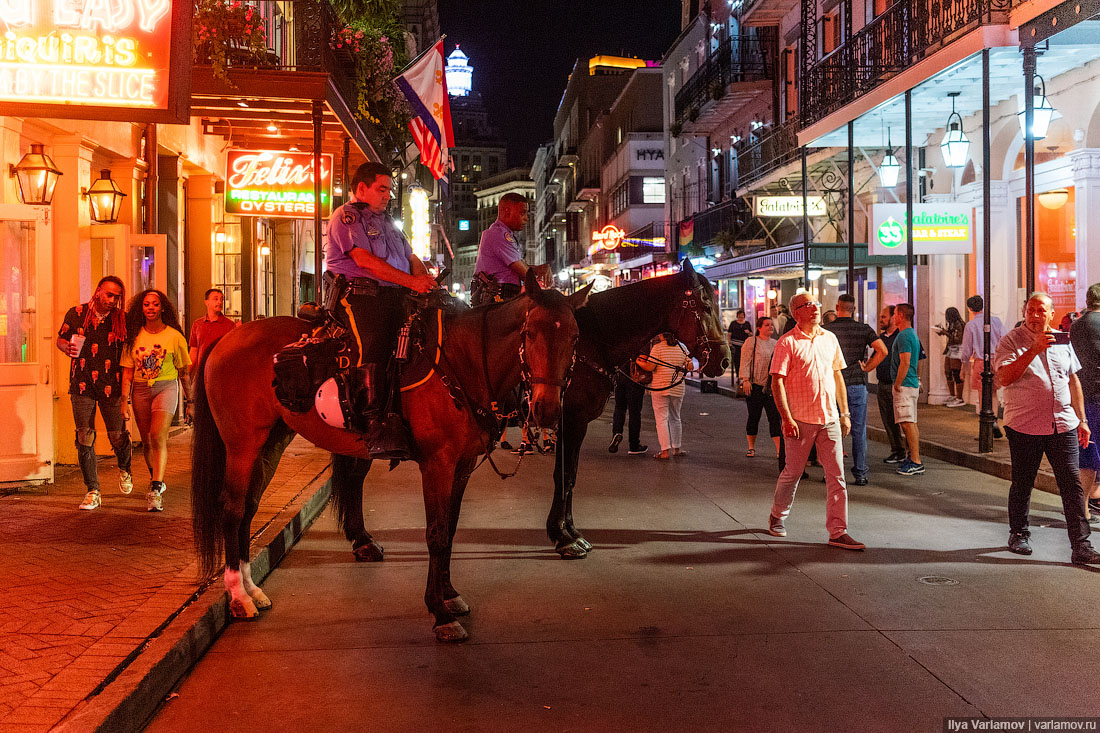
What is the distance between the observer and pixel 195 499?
6219mm

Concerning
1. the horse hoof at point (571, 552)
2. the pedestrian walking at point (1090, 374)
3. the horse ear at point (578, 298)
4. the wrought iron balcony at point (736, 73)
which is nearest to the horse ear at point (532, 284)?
the horse ear at point (578, 298)

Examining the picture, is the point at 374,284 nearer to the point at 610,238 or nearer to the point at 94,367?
the point at 94,367

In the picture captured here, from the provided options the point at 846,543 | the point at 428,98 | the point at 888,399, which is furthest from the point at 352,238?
the point at 428,98

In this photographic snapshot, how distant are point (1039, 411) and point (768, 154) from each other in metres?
20.7

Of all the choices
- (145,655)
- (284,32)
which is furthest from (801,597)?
(284,32)

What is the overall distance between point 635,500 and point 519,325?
189 inches

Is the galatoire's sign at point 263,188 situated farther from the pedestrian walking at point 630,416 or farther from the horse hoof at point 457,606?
the horse hoof at point 457,606

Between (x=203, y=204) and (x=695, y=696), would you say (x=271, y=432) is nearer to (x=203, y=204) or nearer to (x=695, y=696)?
(x=695, y=696)

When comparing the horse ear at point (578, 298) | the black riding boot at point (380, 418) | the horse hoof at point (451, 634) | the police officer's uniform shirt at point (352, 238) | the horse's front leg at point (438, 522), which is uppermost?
the police officer's uniform shirt at point (352, 238)

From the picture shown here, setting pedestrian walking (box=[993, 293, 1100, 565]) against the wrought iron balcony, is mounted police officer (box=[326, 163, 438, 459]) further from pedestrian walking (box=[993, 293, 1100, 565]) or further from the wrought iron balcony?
the wrought iron balcony

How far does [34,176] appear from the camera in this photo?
9703 millimetres

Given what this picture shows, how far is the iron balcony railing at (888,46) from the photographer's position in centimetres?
1445

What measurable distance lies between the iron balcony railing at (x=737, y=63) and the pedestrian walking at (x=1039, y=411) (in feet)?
75.6

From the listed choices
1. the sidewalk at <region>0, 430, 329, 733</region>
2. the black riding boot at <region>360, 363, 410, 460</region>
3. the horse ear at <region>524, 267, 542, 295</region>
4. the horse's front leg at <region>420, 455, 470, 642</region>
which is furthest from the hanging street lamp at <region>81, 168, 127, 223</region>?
the horse ear at <region>524, 267, 542, 295</region>
